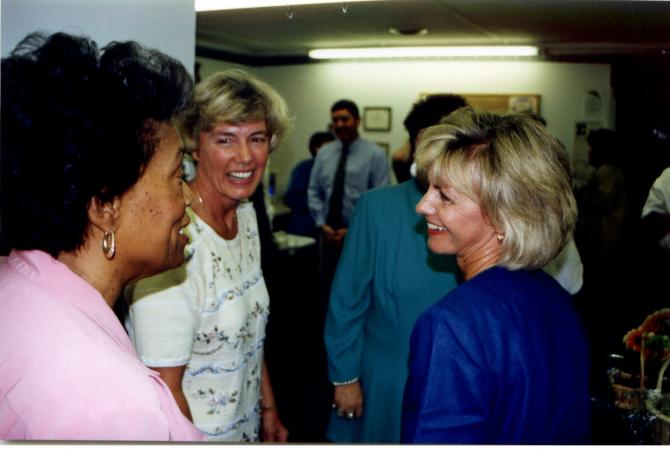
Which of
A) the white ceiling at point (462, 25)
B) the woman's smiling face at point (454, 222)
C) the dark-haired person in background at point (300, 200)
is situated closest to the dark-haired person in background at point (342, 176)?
the dark-haired person in background at point (300, 200)

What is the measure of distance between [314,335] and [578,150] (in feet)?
9.73

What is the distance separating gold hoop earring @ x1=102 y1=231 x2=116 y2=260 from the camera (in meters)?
1.13

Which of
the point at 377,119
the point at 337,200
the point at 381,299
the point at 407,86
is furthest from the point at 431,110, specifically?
the point at 377,119

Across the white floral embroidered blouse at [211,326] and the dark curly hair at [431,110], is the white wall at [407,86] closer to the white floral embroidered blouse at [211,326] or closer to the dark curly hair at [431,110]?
the dark curly hair at [431,110]

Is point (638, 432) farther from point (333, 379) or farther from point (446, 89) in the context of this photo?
point (446, 89)

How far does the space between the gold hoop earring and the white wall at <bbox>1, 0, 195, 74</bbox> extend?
0.62 metres

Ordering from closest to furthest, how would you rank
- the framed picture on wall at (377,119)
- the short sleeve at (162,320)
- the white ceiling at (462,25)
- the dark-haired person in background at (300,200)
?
the short sleeve at (162,320) → the white ceiling at (462,25) → the dark-haired person in background at (300,200) → the framed picture on wall at (377,119)

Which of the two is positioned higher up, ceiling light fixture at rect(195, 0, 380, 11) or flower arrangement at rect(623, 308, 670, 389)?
ceiling light fixture at rect(195, 0, 380, 11)

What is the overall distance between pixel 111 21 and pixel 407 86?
12.3 ft

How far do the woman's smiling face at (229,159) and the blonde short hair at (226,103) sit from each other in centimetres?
2

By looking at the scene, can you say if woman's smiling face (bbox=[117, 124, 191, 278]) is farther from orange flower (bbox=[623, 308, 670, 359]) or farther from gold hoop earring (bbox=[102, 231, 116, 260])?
orange flower (bbox=[623, 308, 670, 359])

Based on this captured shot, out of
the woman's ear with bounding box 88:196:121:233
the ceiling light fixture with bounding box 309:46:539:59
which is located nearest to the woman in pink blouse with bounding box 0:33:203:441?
the woman's ear with bounding box 88:196:121:233

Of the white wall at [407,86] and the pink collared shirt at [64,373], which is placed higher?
the white wall at [407,86]

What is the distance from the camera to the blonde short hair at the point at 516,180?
49.4 inches
